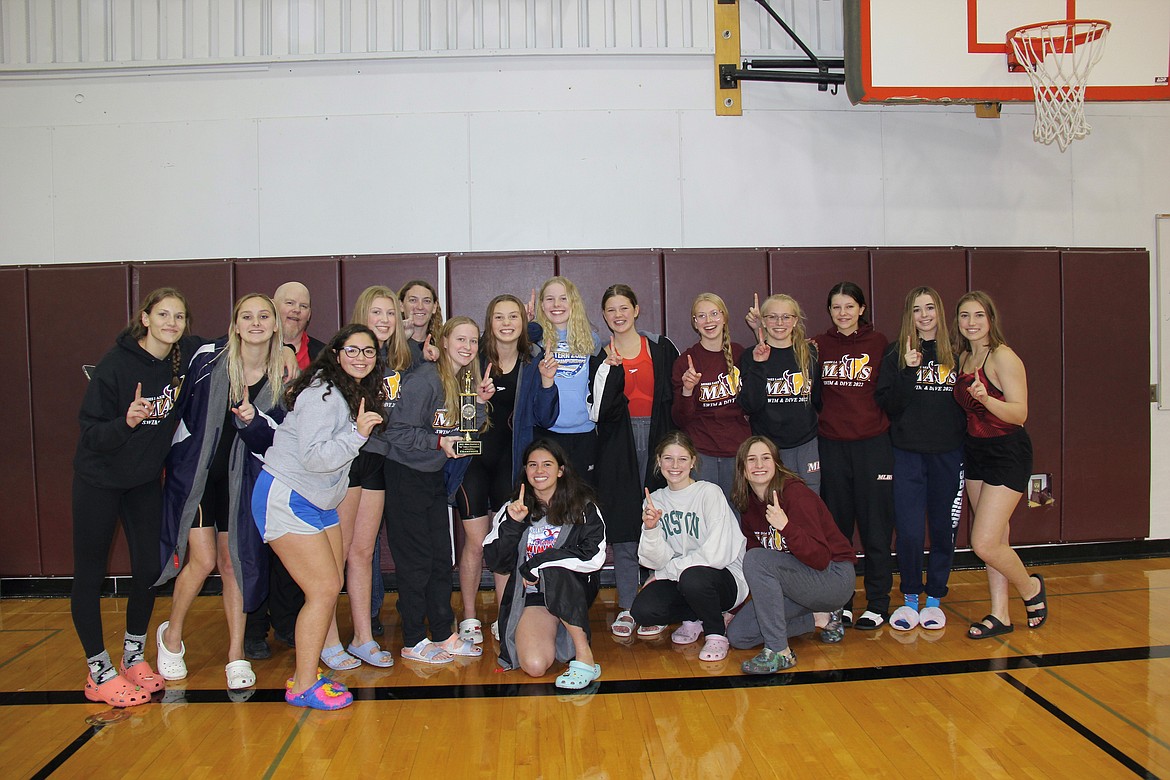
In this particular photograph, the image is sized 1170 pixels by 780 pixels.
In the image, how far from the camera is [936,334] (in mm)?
4305

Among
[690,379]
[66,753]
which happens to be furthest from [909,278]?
[66,753]

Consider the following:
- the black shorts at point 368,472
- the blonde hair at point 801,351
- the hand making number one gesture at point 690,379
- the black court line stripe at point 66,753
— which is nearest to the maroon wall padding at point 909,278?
the blonde hair at point 801,351

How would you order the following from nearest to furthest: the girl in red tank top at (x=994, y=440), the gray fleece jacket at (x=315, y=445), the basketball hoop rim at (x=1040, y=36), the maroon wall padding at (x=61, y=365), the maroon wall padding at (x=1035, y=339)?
the gray fleece jacket at (x=315, y=445)
the girl in red tank top at (x=994, y=440)
the basketball hoop rim at (x=1040, y=36)
the maroon wall padding at (x=61, y=365)
the maroon wall padding at (x=1035, y=339)

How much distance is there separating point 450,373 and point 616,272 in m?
1.86

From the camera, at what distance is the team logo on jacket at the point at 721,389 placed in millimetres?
4328

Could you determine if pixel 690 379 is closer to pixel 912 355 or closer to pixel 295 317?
pixel 912 355

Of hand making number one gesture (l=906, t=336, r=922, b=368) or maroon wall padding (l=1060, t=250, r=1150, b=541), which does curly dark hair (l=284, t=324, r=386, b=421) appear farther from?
maroon wall padding (l=1060, t=250, r=1150, b=541)

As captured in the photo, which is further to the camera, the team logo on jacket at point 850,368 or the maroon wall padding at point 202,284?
the maroon wall padding at point 202,284

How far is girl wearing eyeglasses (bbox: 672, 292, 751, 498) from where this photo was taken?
4.31 meters

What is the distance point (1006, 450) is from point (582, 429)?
2118 mm

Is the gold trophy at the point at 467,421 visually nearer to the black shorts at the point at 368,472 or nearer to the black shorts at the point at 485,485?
the black shorts at the point at 485,485

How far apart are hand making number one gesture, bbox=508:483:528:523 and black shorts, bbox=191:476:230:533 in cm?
129

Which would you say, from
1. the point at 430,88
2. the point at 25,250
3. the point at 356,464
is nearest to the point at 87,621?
the point at 356,464

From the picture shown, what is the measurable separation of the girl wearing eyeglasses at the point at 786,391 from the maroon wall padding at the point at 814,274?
1.23 m
